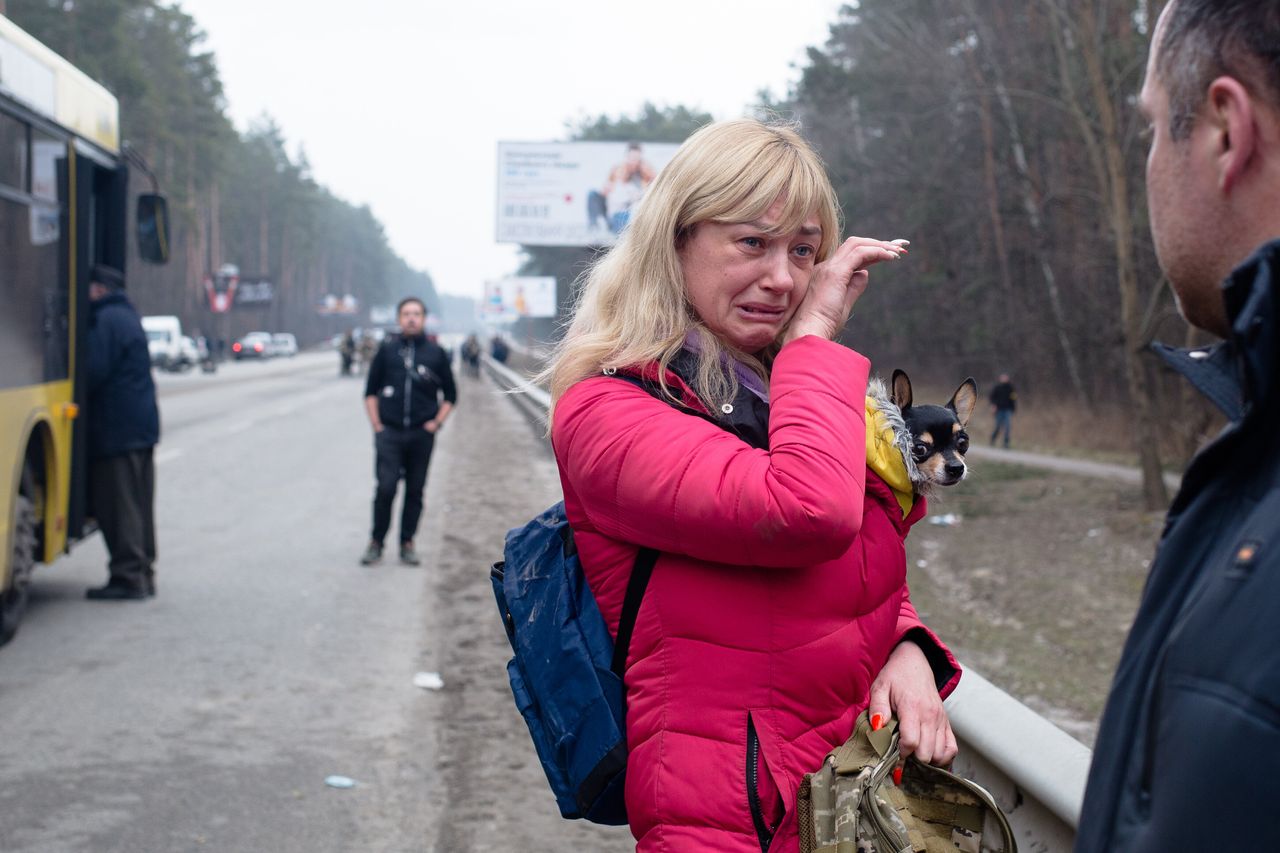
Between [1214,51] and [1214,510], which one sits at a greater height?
[1214,51]

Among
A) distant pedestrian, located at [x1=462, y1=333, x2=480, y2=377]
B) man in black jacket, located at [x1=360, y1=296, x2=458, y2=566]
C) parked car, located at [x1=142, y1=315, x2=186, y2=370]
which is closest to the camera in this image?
man in black jacket, located at [x1=360, y1=296, x2=458, y2=566]

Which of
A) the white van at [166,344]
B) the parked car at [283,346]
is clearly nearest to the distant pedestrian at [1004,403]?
the white van at [166,344]

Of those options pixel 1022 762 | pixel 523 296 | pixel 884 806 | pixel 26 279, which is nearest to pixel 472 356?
pixel 523 296

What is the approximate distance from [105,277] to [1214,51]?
340 inches

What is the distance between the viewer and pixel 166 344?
181 ft

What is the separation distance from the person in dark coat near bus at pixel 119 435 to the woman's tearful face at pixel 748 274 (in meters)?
7.23

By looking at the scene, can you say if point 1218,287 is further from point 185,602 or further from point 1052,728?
point 185,602

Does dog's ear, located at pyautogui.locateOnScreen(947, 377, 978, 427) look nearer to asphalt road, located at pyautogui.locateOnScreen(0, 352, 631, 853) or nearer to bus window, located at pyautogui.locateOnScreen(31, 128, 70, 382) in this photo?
asphalt road, located at pyautogui.locateOnScreen(0, 352, 631, 853)

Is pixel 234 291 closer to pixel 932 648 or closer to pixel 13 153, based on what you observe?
pixel 13 153

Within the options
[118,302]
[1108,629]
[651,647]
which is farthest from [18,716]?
[1108,629]

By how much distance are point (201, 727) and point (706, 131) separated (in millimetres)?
4750

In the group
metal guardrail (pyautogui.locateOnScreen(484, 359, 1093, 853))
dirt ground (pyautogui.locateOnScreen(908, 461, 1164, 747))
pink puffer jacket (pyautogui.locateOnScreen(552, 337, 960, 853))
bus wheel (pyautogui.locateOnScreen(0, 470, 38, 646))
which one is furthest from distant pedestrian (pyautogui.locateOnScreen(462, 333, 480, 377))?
pink puffer jacket (pyautogui.locateOnScreen(552, 337, 960, 853))

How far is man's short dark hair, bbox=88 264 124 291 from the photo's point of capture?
8805 mm

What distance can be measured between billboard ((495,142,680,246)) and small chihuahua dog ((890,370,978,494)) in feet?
102
